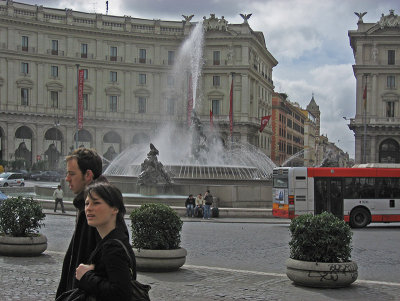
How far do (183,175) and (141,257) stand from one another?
851 inches

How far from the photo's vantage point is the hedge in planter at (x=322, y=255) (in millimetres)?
9477

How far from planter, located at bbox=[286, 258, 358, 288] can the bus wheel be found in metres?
13.7

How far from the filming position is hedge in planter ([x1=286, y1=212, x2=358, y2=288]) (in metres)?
9.48

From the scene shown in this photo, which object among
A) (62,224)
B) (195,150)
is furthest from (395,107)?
(62,224)

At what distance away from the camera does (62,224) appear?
20250 millimetres

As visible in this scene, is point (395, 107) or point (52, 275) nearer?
point (52, 275)

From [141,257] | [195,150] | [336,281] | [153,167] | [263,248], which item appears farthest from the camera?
[195,150]

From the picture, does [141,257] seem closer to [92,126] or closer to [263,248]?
[263,248]

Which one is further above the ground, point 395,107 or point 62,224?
point 395,107

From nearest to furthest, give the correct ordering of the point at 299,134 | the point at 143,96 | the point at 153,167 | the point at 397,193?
the point at 397,193 < the point at 153,167 < the point at 143,96 < the point at 299,134

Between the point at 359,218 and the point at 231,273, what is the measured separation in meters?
13.6

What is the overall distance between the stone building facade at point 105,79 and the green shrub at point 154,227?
63.4 m

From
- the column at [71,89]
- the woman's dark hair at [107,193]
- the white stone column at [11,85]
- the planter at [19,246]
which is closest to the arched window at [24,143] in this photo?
the white stone column at [11,85]

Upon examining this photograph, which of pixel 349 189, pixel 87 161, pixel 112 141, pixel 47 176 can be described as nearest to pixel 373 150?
pixel 112 141
